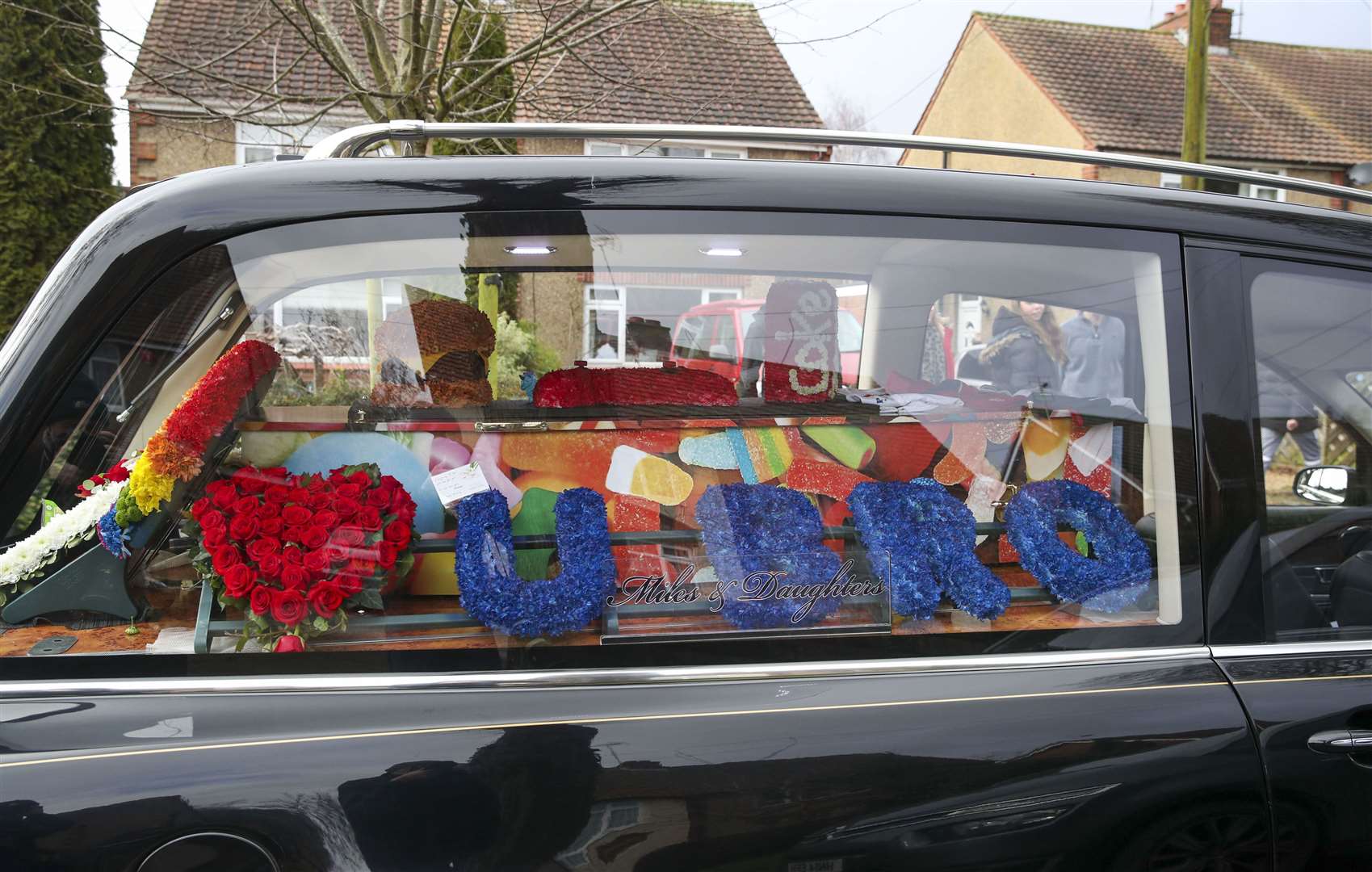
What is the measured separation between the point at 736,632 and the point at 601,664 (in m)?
0.23

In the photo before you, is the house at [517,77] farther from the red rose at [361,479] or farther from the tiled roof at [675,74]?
the red rose at [361,479]

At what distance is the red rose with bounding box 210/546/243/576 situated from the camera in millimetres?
1501

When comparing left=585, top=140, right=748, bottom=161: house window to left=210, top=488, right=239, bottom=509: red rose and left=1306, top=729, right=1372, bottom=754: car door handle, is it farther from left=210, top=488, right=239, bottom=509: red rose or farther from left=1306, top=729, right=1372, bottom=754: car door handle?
left=1306, top=729, right=1372, bottom=754: car door handle

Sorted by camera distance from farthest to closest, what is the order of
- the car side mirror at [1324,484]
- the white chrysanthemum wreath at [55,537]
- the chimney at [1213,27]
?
the chimney at [1213,27] < the car side mirror at [1324,484] < the white chrysanthemum wreath at [55,537]

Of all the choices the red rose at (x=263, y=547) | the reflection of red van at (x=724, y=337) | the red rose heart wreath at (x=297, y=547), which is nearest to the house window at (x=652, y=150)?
the reflection of red van at (x=724, y=337)

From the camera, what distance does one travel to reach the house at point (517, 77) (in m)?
6.16

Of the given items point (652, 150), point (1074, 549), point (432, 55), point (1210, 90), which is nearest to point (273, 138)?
point (432, 55)

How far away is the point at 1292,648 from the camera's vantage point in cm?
154

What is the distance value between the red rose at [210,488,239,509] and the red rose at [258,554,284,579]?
133mm

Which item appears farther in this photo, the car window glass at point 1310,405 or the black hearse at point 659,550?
the car window glass at point 1310,405

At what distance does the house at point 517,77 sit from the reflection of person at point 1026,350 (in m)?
0.62

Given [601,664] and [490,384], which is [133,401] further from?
[601,664]

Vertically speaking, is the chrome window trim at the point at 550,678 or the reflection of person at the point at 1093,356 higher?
the reflection of person at the point at 1093,356

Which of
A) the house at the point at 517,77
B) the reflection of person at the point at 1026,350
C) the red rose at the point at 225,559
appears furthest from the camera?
the house at the point at 517,77
